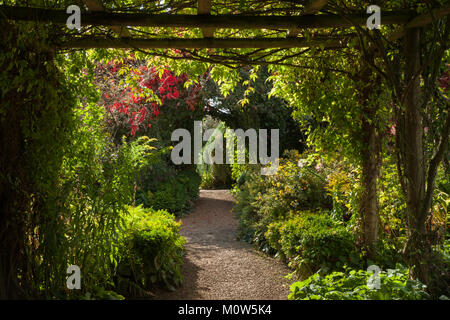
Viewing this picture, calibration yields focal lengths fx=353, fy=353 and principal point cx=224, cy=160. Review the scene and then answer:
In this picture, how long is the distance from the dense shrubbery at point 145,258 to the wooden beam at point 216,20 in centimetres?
191

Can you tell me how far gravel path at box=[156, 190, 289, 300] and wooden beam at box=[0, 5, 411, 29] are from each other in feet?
9.84

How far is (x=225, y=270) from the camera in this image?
5230mm

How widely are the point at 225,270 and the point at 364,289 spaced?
288 centimetres

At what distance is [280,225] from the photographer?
5547 mm

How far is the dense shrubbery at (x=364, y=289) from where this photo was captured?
8.22ft

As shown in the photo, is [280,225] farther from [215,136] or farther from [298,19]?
[215,136]

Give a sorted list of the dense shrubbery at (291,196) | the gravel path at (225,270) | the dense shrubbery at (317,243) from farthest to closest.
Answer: the dense shrubbery at (291,196) < the gravel path at (225,270) < the dense shrubbery at (317,243)

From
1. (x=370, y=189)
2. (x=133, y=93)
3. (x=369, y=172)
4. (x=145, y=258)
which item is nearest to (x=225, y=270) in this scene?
(x=145, y=258)

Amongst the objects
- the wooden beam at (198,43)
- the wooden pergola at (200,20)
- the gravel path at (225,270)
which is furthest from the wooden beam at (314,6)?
the gravel path at (225,270)

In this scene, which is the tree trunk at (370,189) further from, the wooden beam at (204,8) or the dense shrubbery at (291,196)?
the wooden beam at (204,8)

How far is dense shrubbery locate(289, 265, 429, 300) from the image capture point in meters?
2.51

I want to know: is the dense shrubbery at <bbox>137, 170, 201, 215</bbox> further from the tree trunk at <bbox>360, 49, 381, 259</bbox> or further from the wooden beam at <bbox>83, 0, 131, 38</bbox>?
the wooden beam at <bbox>83, 0, 131, 38</bbox>

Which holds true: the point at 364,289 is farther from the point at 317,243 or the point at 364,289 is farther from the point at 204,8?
the point at 204,8

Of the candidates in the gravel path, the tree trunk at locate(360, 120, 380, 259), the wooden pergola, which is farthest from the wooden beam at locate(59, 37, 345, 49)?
the gravel path
